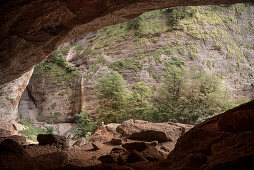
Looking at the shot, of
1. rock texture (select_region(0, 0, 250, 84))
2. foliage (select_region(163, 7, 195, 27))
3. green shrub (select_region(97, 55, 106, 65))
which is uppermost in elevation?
foliage (select_region(163, 7, 195, 27))

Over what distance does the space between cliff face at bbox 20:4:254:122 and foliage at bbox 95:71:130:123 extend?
8.31 feet

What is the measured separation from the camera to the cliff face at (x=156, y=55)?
59.8 feet

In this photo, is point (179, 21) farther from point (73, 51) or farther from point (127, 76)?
point (73, 51)

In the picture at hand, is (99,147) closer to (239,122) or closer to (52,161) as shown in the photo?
(52,161)

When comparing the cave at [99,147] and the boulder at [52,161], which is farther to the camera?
the boulder at [52,161]

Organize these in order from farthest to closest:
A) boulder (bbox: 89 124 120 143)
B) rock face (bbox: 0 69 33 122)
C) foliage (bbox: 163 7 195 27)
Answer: foliage (bbox: 163 7 195 27)
rock face (bbox: 0 69 33 122)
boulder (bbox: 89 124 120 143)

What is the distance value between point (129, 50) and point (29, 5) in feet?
54.5

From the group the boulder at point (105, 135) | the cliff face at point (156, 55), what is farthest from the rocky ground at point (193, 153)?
the cliff face at point (156, 55)

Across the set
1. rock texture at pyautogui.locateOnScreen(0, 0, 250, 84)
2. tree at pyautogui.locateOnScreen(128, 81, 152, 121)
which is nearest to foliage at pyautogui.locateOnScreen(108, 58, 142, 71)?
tree at pyautogui.locateOnScreen(128, 81, 152, 121)

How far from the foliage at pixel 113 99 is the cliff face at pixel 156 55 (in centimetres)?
253

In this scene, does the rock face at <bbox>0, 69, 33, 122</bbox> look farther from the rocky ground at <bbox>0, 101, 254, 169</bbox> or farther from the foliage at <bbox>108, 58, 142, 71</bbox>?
the foliage at <bbox>108, 58, 142, 71</bbox>

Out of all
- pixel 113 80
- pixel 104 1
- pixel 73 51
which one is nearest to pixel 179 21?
pixel 113 80

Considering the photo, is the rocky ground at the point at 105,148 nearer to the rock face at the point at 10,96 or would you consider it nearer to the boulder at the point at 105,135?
the boulder at the point at 105,135

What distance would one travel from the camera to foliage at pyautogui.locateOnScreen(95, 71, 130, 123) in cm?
1475
